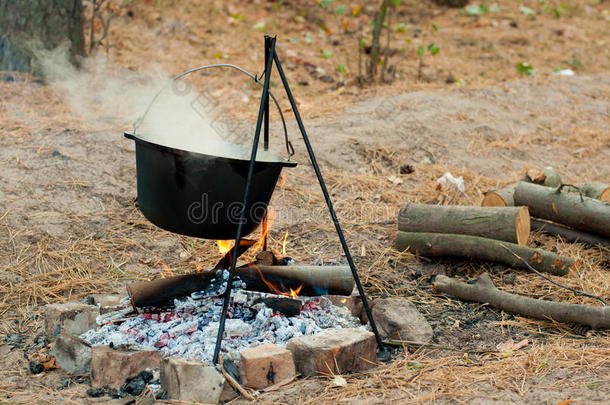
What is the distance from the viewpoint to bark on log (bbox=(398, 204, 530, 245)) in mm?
3717

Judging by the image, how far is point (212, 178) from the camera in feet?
8.63

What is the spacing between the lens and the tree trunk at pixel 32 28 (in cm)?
593

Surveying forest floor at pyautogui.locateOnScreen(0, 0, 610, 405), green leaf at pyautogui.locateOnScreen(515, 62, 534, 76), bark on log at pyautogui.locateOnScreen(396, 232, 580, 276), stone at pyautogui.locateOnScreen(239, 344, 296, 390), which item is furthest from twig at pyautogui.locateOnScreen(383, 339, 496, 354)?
green leaf at pyautogui.locateOnScreen(515, 62, 534, 76)

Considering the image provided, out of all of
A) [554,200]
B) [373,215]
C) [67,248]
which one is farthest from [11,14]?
[554,200]

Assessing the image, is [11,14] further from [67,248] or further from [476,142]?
[476,142]

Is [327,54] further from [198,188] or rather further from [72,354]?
[72,354]

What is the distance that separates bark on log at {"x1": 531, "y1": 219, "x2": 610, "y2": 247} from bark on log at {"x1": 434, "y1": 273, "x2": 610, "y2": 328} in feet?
3.45

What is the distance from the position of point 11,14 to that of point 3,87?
0.77 metres

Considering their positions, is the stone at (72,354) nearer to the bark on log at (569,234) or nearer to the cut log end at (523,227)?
the cut log end at (523,227)

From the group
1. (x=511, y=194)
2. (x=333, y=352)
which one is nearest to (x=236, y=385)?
(x=333, y=352)

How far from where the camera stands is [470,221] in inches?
150

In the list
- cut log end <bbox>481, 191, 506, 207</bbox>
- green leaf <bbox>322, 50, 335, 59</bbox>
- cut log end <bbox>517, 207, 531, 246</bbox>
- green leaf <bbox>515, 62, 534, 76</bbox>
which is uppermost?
green leaf <bbox>322, 50, 335, 59</bbox>

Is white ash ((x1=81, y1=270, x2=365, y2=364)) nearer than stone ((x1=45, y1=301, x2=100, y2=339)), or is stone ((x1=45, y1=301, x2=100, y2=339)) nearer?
white ash ((x1=81, y1=270, x2=365, y2=364))

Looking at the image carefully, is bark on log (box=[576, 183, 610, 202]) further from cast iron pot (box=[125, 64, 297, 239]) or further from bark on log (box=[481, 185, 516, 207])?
cast iron pot (box=[125, 64, 297, 239])
